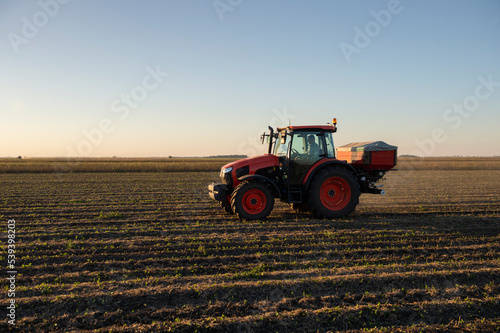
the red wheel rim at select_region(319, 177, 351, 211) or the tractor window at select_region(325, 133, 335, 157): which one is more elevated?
the tractor window at select_region(325, 133, 335, 157)

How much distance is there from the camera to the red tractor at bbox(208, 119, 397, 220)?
8.36m

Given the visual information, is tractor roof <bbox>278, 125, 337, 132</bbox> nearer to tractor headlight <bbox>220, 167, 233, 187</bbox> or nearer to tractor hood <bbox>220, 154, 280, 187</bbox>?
tractor hood <bbox>220, 154, 280, 187</bbox>

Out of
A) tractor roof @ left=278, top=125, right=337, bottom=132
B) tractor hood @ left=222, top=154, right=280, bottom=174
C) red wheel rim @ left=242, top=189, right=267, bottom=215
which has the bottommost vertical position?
red wheel rim @ left=242, top=189, right=267, bottom=215

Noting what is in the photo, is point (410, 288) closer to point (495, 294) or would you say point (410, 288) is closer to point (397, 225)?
point (495, 294)

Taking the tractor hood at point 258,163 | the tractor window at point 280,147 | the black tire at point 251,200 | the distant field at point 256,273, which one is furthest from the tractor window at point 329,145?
the black tire at point 251,200

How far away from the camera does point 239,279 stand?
190 inches

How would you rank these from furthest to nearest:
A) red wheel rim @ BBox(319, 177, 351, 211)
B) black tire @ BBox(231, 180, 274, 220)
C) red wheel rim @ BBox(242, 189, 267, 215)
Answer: red wheel rim @ BBox(319, 177, 351, 211) < red wheel rim @ BBox(242, 189, 267, 215) < black tire @ BBox(231, 180, 274, 220)

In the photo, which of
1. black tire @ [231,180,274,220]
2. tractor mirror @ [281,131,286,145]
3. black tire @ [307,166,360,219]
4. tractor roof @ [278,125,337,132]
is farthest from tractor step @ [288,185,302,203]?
tractor roof @ [278,125,337,132]

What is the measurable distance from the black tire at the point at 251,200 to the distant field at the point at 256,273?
0.37m

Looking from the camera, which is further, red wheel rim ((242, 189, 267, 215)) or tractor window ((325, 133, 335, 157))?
tractor window ((325, 133, 335, 157))

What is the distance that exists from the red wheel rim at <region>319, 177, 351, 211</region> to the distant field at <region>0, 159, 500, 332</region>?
49 cm

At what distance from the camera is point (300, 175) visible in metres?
8.55

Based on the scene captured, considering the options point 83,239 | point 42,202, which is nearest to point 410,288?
point 83,239

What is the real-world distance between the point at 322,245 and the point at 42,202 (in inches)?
409
